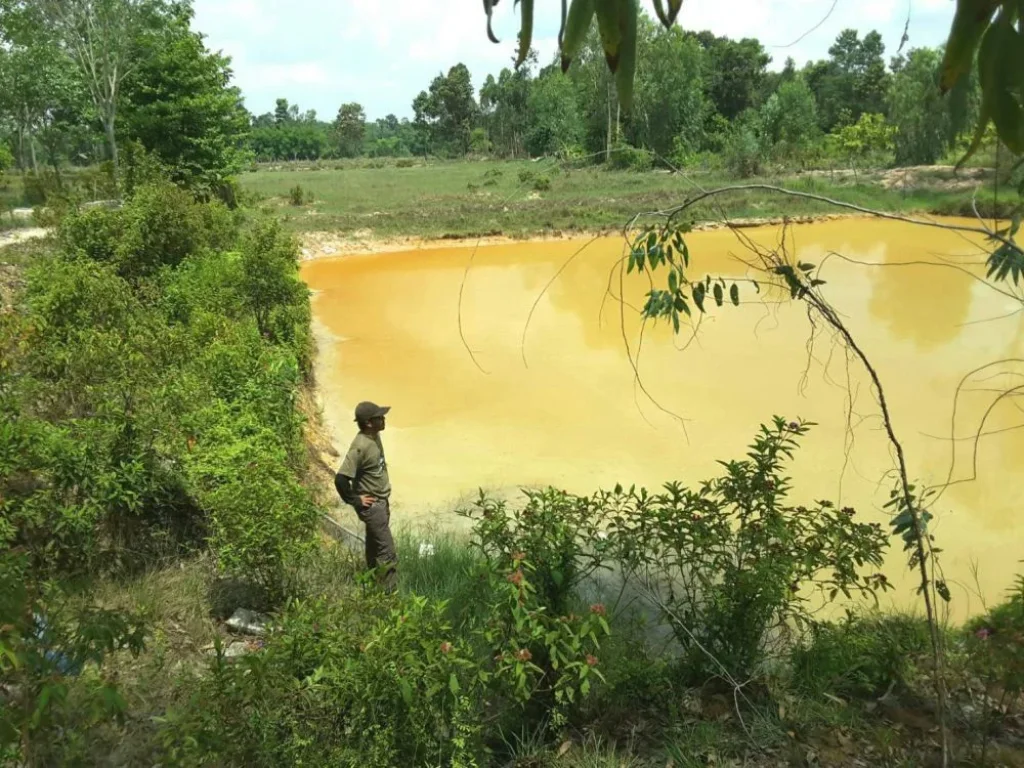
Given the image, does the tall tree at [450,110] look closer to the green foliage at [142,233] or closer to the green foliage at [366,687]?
the green foliage at [142,233]

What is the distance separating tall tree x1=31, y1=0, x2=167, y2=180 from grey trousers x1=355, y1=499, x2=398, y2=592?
602 inches

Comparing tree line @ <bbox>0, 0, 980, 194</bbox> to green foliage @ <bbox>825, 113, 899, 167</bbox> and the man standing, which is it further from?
the man standing

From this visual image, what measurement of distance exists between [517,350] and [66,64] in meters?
15.4

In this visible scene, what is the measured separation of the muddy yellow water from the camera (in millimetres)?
6027

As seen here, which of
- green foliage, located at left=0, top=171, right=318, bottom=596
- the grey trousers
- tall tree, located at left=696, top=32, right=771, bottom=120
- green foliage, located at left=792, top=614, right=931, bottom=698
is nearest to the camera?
green foliage, located at left=792, top=614, right=931, bottom=698

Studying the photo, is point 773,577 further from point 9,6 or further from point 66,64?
point 66,64

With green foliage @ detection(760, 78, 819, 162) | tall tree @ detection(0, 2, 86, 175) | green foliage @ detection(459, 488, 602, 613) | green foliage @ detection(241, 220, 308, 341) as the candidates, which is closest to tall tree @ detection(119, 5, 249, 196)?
tall tree @ detection(0, 2, 86, 175)

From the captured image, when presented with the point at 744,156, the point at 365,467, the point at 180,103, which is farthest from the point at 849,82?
the point at 365,467

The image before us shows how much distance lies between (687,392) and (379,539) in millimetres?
5833

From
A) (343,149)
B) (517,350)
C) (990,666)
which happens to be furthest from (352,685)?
(343,149)

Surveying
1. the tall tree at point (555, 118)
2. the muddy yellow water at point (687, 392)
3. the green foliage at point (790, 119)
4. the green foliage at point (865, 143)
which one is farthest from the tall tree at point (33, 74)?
the green foliage at point (865, 143)

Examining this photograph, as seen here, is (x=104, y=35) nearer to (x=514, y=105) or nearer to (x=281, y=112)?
(x=514, y=105)

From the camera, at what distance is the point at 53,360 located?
475 centimetres

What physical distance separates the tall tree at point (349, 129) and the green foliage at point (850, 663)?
271 ft
